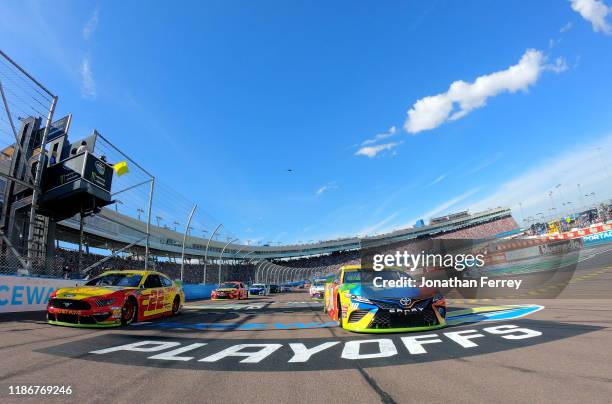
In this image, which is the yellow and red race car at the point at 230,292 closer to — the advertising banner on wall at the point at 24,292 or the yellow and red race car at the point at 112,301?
the advertising banner on wall at the point at 24,292

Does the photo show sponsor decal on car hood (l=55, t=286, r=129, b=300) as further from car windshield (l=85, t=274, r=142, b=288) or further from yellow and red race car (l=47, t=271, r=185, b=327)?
car windshield (l=85, t=274, r=142, b=288)

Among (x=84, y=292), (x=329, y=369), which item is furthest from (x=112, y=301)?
(x=329, y=369)

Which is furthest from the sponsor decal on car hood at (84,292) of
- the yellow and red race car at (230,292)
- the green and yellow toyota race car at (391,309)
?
the yellow and red race car at (230,292)

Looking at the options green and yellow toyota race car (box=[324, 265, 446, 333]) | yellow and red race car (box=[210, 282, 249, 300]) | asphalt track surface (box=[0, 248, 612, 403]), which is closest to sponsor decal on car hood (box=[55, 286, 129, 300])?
asphalt track surface (box=[0, 248, 612, 403])

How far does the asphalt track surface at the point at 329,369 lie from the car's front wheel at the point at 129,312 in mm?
1495

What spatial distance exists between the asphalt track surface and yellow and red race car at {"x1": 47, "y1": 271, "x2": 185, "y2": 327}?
93cm

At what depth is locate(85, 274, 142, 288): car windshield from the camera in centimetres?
822

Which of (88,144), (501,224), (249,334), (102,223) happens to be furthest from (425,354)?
(501,224)

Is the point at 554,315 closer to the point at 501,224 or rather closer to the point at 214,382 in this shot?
the point at 214,382

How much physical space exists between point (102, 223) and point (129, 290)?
1071 inches

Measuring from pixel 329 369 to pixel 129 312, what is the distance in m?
6.00

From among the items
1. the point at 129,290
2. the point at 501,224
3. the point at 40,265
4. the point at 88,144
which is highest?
the point at 501,224

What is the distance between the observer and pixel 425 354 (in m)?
4.33

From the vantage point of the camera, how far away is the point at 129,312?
7.83 meters
